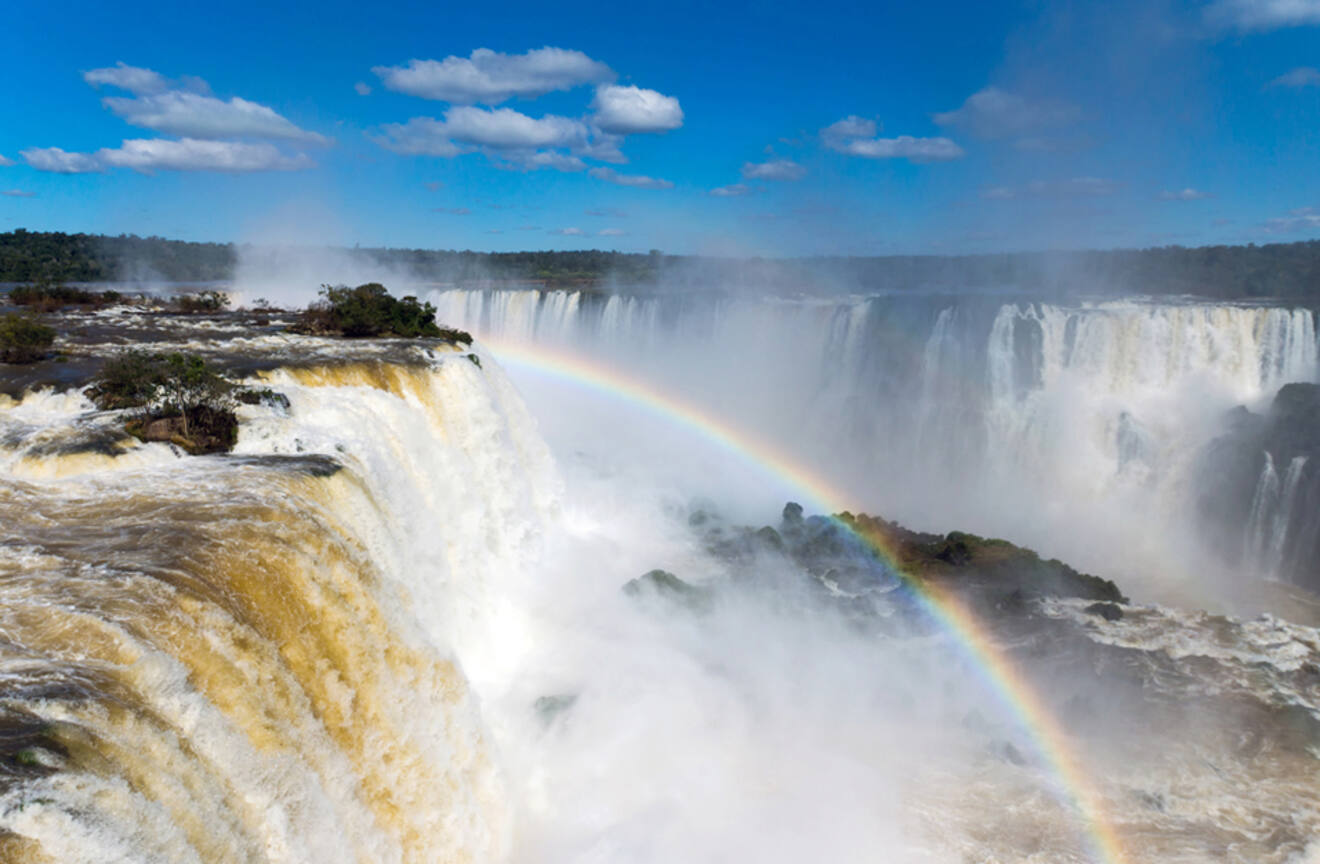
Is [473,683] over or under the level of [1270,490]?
under

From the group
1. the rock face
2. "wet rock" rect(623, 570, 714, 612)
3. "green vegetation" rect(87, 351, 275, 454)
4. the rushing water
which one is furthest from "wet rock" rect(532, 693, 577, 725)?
the rock face

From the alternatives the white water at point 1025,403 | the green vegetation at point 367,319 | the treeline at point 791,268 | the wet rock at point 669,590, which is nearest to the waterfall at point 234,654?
the wet rock at point 669,590

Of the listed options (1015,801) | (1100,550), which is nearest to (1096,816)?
(1015,801)

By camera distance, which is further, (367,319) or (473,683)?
(367,319)

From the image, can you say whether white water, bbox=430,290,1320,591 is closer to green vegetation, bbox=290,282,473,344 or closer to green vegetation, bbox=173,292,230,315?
green vegetation, bbox=290,282,473,344

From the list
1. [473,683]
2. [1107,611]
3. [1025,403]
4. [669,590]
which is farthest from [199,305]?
[1025,403]

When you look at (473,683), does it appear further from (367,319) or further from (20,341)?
(367,319)
